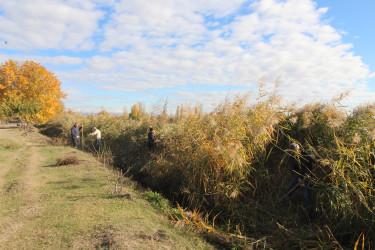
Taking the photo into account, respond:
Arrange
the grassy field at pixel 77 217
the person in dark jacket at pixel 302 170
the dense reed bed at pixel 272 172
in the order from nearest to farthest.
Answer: the grassy field at pixel 77 217 → the dense reed bed at pixel 272 172 → the person in dark jacket at pixel 302 170

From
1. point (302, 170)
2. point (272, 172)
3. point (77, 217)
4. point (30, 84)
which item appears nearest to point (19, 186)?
point (77, 217)

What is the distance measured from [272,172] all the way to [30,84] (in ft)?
80.4

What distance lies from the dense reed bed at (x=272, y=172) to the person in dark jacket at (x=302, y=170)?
178 mm

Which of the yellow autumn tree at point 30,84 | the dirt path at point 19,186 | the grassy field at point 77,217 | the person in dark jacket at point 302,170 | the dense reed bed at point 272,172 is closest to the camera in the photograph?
the grassy field at point 77,217

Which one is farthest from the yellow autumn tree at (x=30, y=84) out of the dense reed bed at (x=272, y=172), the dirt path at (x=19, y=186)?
the dense reed bed at (x=272, y=172)

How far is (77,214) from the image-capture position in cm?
423

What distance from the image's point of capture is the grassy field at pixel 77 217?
3.38 metres

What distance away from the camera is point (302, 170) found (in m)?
5.00

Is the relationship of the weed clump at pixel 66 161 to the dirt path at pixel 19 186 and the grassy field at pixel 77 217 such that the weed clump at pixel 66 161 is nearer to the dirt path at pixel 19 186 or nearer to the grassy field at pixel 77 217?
the dirt path at pixel 19 186

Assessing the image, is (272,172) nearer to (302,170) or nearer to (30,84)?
(302,170)

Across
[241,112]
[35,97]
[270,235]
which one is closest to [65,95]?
[35,97]

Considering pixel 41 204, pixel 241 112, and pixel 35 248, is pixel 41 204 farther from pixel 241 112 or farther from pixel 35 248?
pixel 241 112

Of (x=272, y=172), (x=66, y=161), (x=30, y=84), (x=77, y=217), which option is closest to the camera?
(x=77, y=217)

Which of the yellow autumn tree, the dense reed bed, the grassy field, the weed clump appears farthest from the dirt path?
the yellow autumn tree
